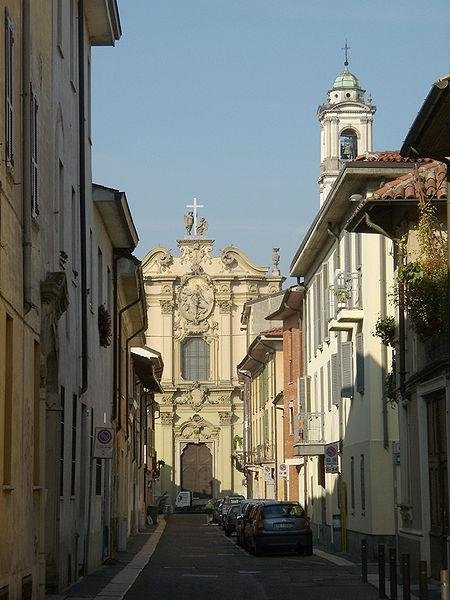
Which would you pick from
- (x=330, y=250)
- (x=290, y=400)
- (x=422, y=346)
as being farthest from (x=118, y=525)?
(x=290, y=400)

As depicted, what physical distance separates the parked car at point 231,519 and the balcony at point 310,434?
27.6 ft

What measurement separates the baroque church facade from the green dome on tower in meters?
15.9

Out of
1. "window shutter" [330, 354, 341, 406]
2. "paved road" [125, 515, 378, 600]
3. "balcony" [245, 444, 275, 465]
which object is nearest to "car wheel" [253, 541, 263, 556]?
"paved road" [125, 515, 378, 600]

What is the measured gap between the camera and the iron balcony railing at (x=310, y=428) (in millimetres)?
41625

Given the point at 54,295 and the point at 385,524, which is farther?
the point at 385,524

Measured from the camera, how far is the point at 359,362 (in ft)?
108

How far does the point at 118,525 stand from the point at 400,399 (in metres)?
12.7

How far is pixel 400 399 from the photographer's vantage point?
24172 millimetres

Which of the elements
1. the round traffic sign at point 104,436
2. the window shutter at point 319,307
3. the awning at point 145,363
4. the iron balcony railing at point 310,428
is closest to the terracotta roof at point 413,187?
the round traffic sign at point 104,436

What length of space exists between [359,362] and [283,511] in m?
4.76

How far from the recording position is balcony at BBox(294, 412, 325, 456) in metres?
40.9

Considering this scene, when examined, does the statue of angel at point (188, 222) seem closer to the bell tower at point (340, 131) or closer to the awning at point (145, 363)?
the bell tower at point (340, 131)

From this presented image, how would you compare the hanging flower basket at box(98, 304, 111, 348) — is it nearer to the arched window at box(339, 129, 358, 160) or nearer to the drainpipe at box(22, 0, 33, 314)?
the drainpipe at box(22, 0, 33, 314)

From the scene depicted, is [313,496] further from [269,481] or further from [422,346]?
[422,346]
